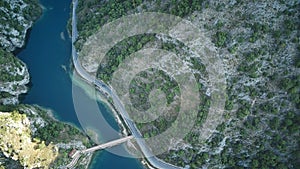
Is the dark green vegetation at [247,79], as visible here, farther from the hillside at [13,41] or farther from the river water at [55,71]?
the hillside at [13,41]

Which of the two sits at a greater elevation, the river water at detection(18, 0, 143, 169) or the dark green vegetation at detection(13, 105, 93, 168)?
the river water at detection(18, 0, 143, 169)

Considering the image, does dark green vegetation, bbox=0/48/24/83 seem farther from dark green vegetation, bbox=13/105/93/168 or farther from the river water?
dark green vegetation, bbox=13/105/93/168

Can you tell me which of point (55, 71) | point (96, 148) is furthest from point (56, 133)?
point (55, 71)

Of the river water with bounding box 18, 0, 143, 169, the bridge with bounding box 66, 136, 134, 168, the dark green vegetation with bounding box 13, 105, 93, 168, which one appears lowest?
the bridge with bounding box 66, 136, 134, 168

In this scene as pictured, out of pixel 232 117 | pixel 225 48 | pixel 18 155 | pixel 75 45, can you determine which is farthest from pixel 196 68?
pixel 18 155

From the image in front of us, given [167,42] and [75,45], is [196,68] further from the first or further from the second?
[75,45]

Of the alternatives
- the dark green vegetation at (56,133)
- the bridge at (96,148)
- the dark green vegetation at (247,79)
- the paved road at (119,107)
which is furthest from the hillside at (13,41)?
the dark green vegetation at (247,79)

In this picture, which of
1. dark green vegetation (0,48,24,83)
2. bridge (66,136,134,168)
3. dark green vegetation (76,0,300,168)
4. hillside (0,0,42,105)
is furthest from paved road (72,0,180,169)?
dark green vegetation (0,48,24,83)

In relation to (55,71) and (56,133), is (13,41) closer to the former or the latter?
(55,71)
